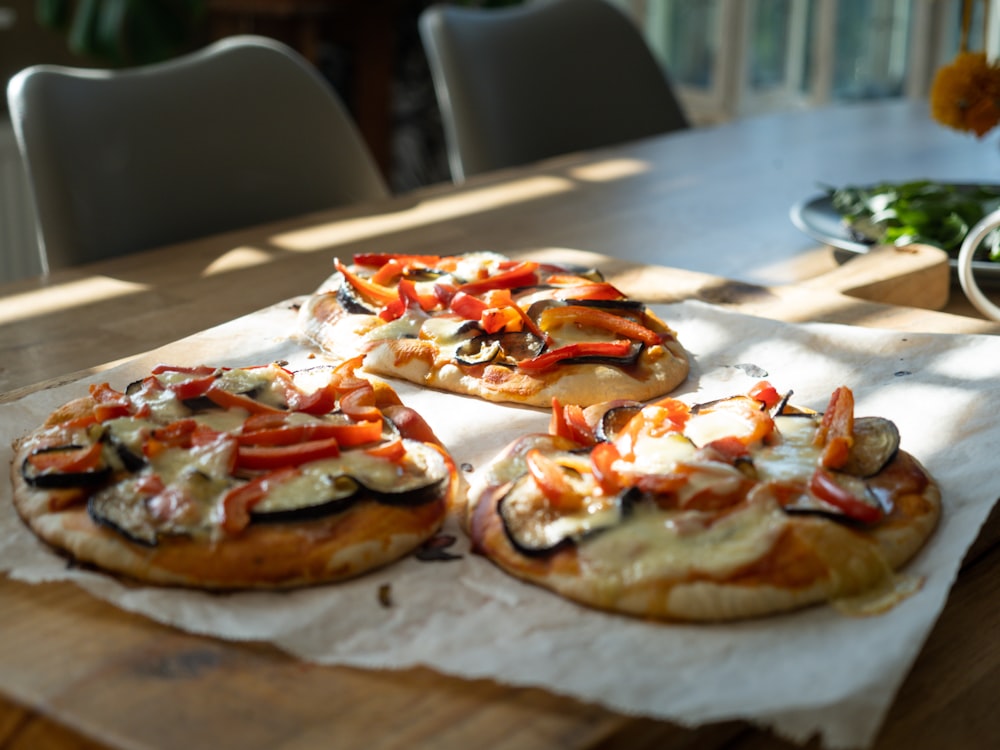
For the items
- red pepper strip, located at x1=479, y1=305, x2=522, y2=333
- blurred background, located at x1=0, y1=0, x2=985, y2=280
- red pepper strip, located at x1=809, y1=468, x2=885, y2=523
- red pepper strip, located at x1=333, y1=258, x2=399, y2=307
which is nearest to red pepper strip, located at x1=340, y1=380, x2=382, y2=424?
red pepper strip, located at x1=479, y1=305, x2=522, y2=333

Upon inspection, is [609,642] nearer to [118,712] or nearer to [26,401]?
[118,712]

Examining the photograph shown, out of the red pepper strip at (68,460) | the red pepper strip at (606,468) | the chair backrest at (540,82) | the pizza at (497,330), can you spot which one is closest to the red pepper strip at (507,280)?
the pizza at (497,330)

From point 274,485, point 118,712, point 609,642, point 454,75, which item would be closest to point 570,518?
point 609,642

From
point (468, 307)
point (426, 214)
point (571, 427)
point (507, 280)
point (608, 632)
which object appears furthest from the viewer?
point (426, 214)

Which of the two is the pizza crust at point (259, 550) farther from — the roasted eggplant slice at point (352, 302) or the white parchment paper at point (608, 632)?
the roasted eggplant slice at point (352, 302)

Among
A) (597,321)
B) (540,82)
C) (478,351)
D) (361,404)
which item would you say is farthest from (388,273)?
(540,82)

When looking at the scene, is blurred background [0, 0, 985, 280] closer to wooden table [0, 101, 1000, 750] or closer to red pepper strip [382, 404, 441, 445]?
wooden table [0, 101, 1000, 750]

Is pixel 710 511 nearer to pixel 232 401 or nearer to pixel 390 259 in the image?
pixel 232 401
